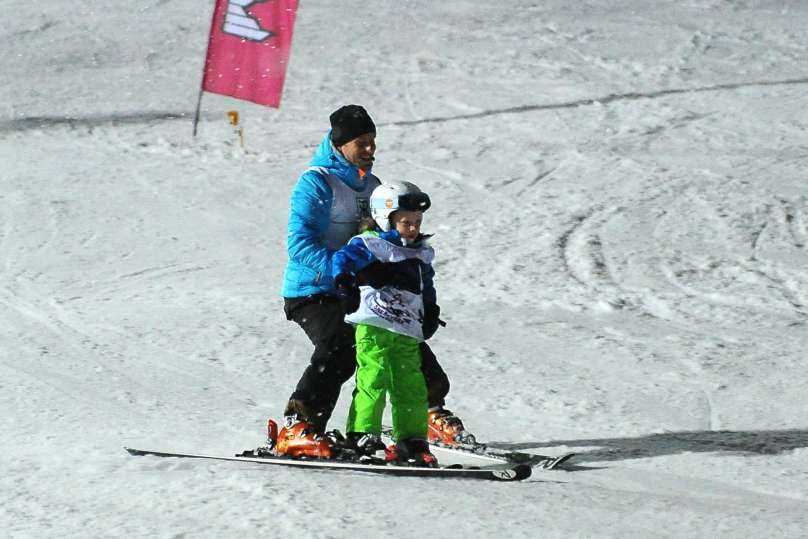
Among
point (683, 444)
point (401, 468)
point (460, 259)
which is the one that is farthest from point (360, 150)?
point (460, 259)

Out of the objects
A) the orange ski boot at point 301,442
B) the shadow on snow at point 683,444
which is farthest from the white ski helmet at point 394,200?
the shadow on snow at point 683,444

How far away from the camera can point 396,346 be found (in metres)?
5.30

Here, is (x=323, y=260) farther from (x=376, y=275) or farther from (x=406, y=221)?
(x=406, y=221)

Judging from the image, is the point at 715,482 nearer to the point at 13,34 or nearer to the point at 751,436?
the point at 751,436

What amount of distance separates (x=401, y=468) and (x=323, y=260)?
0.99 meters

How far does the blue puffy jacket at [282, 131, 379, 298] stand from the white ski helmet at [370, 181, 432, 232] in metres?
0.35

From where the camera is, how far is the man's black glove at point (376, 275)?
17.1 ft

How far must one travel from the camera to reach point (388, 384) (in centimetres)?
530

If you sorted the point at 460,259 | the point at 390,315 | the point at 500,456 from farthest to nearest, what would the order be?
the point at 460,259, the point at 500,456, the point at 390,315

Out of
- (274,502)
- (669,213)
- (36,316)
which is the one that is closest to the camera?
(274,502)

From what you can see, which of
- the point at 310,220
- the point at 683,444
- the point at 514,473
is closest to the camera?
the point at 514,473

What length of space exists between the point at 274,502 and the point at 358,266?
1184mm

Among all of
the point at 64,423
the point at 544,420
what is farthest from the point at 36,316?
the point at 544,420

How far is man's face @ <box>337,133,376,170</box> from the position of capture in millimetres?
5527
